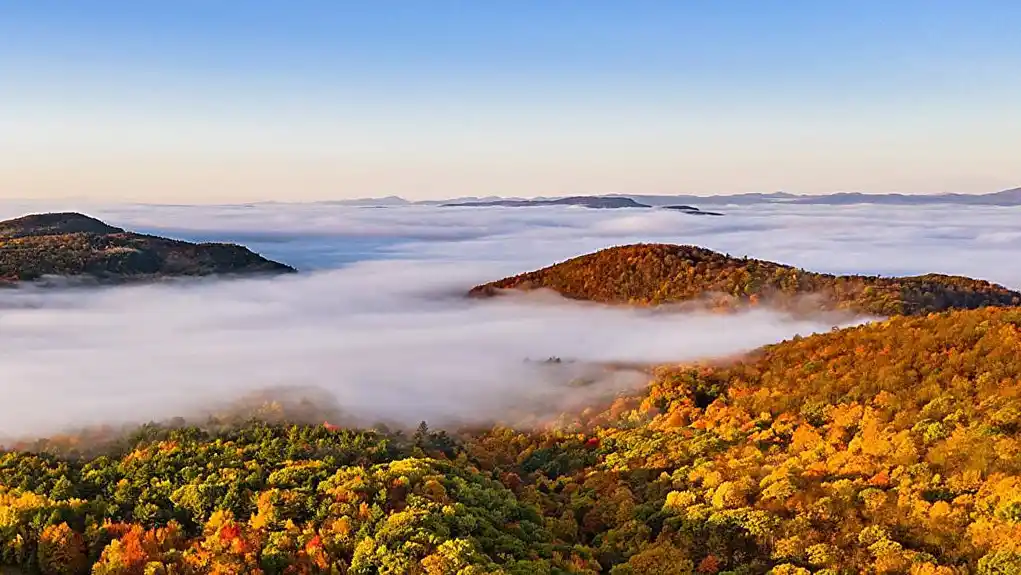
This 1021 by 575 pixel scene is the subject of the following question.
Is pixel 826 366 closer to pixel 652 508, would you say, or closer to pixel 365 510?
pixel 652 508

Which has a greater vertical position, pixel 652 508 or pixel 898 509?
pixel 898 509

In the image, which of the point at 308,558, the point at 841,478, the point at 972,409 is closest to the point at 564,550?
the point at 308,558

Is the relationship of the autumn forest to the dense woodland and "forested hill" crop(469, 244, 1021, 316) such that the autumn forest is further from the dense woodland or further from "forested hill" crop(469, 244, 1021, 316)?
"forested hill" crop(469, 244, 1021, 316)

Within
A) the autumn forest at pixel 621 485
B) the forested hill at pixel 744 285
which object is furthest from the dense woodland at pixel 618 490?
the forested hill at pixel 744 285

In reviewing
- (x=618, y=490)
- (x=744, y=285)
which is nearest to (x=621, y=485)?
(x=618, y=490)

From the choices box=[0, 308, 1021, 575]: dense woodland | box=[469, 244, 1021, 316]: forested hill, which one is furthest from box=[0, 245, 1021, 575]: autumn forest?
box=[469, 244, 1021, 316]: forested hill

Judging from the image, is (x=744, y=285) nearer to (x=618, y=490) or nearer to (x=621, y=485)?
(x=621, y=485)

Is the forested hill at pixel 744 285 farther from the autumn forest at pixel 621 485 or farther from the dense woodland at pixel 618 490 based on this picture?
the dense woodland at pixel 618 490
